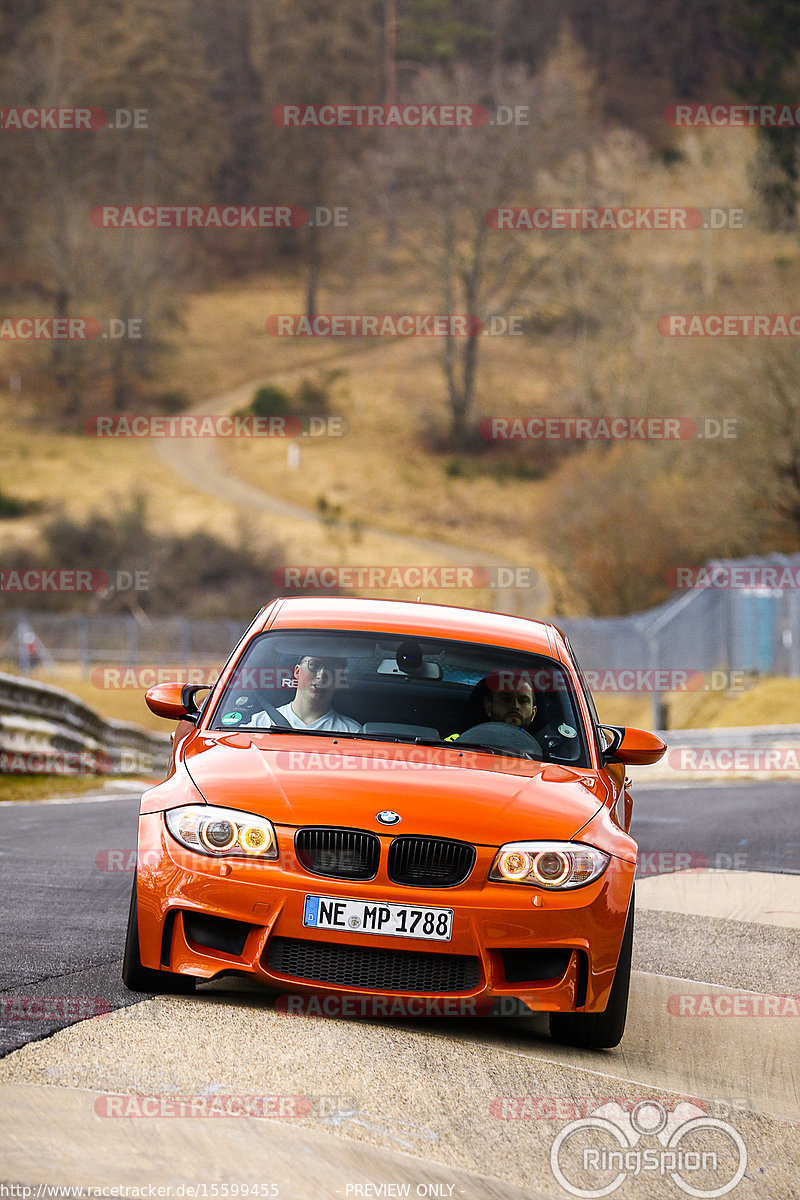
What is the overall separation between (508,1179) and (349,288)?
99706mm

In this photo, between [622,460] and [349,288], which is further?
[349,288]

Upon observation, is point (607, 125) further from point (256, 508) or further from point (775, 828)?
point (775, 828)

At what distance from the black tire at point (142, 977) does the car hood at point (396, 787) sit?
0.57 metres

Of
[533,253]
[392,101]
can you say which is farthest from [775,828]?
[392,101]

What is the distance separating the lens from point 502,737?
21.8 feet

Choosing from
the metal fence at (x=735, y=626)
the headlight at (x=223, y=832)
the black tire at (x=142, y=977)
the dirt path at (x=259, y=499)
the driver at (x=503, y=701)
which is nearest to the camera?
the headlight at (x=223, y=832)

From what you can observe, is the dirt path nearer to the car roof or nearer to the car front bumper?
the car roof

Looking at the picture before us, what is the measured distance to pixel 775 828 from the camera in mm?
14367

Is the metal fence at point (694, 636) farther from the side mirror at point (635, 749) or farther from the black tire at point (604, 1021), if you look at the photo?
the black tire at point (604, 1021)

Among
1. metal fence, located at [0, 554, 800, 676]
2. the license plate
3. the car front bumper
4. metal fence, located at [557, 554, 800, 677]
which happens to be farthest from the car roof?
metal fence, located at [557, 554, 800, 677]

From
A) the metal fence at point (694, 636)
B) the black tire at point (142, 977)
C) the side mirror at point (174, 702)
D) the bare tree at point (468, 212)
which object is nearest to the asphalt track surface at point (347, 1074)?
the black tire at point (142, 977)

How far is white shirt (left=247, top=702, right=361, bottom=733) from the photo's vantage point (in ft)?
21.7

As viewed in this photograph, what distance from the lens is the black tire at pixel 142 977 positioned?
5730 mm

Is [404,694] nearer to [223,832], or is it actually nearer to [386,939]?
[223,832]
